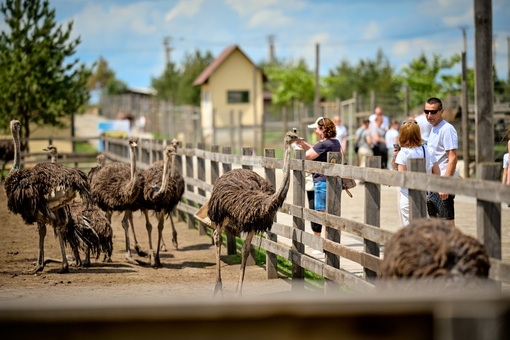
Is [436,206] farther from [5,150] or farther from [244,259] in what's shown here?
[5,150]

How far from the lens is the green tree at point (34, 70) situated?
2739cm

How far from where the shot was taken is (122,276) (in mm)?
9211

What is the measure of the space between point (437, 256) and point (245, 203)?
3.64 metres

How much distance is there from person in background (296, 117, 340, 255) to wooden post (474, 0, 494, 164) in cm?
199

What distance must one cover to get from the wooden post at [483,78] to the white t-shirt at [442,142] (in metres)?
1.66

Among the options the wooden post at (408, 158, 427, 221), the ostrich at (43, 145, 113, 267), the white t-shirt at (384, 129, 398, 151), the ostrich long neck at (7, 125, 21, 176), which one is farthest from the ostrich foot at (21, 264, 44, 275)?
the white t-shirt at (384, 129, 398, 151)

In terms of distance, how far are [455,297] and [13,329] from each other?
1.34 metres

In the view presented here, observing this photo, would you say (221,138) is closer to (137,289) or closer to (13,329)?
(137,289)

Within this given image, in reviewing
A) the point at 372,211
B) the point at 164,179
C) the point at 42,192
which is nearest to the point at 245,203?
the point at 372,211

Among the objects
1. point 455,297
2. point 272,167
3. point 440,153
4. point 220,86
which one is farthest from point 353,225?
point 220,86

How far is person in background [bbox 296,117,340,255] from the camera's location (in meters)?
9.28

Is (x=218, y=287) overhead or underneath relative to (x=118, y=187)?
underneath

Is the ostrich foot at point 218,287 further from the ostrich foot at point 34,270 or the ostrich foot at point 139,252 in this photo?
the ostrich foot at point 139,252

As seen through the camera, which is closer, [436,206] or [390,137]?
[436,206]
